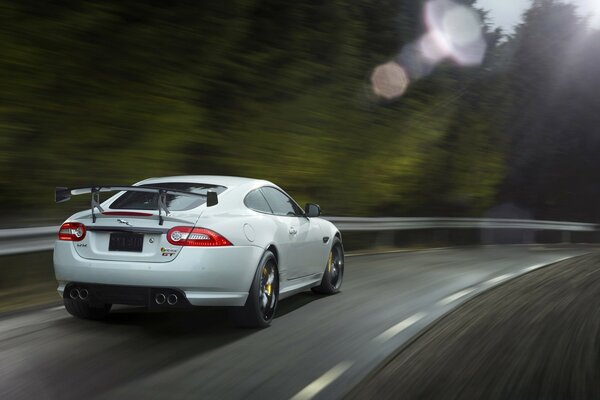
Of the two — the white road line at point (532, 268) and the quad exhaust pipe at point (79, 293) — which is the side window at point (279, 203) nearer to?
the quad exhaust pipe at point (79, 293)

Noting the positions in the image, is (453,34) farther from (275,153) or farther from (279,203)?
(279,203)

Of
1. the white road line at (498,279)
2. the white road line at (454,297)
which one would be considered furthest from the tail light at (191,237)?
the white road line at (498,279)

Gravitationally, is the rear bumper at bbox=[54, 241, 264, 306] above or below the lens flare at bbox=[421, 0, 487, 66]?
below

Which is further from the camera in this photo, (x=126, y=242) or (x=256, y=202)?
(x=256, y=202)

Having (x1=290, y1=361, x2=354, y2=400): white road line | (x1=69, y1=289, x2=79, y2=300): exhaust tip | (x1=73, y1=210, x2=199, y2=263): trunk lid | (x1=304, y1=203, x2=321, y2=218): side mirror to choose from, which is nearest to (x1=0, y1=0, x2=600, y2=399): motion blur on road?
(x1=290, y1=361, x2=354, y2=400): white road line

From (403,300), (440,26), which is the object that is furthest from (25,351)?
(440,26)

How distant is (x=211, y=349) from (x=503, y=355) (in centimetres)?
226

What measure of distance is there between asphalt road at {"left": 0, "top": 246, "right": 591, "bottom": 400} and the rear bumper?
0.41 metres

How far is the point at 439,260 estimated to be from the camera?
46.9ft

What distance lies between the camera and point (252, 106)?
47.6 ft

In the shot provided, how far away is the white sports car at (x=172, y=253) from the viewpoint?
20.0 ft

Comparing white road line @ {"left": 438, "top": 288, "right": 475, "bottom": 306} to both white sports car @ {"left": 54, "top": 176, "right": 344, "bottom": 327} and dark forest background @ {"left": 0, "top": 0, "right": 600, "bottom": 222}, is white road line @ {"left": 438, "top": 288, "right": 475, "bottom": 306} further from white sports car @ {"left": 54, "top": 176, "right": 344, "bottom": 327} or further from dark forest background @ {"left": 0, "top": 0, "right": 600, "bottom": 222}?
dark forest background @ {"left": 0, "top": 0, "right": 600, "bottom": 222}

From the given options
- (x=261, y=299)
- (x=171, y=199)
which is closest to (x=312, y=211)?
(x=261, y=299)

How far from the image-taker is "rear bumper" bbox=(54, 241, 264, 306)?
605 cm
